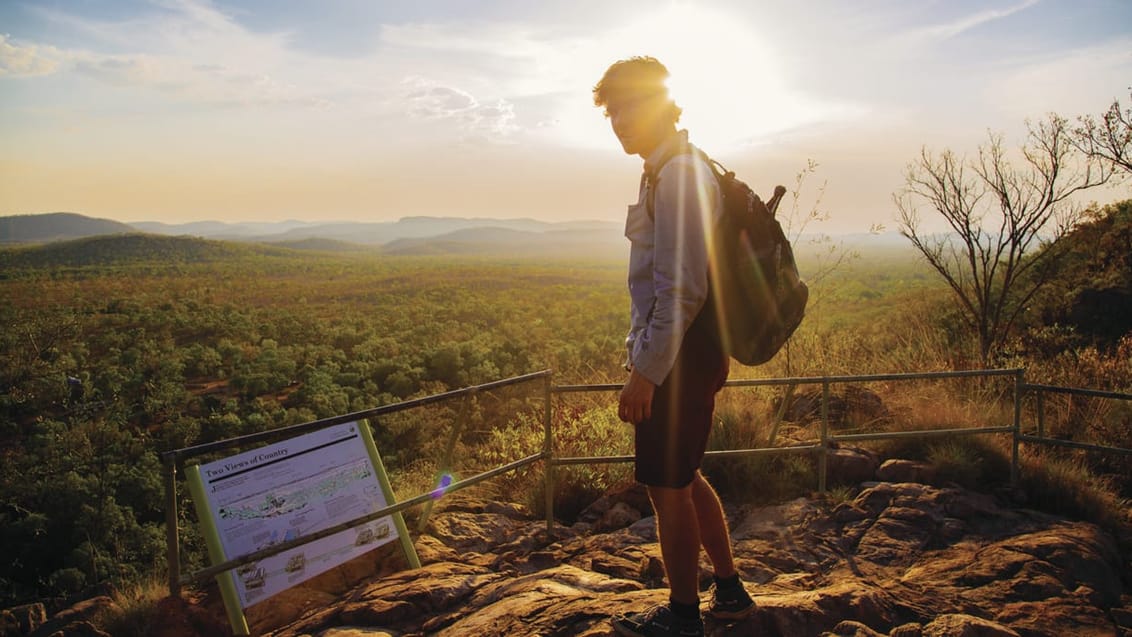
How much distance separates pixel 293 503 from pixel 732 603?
2.18 m

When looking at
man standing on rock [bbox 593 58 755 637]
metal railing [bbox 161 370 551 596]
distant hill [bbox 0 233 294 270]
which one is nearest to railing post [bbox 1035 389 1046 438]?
man standing on rock [bbox 593 58 755 637]

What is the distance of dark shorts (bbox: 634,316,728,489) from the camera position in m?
2.15

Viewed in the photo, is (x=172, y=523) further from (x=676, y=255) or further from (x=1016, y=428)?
(x=1016, y=428)

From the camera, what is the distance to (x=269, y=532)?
322 cm

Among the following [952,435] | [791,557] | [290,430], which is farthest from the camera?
[952,435]

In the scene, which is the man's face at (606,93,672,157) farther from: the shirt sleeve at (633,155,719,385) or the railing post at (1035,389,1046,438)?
the railing post at (1035,389,1046,438)

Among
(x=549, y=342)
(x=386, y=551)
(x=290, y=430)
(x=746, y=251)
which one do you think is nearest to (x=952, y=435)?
(x=746, y=251)

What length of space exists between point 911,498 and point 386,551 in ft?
→ 10.5

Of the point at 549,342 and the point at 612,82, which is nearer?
the point at 612,82

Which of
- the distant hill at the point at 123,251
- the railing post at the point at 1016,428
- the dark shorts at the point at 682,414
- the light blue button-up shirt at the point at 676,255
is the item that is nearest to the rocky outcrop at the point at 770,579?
the railing post at the point at 1016,428

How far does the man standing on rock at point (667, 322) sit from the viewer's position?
2.01 m

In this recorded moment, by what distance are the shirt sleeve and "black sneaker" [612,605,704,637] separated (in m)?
0.90

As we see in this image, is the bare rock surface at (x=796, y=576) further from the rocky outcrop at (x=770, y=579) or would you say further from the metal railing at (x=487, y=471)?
the metal railing at (x=487, y=471)

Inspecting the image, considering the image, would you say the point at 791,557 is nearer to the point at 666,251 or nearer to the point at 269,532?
the point at 666,251
